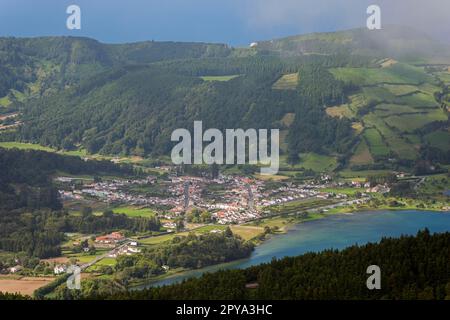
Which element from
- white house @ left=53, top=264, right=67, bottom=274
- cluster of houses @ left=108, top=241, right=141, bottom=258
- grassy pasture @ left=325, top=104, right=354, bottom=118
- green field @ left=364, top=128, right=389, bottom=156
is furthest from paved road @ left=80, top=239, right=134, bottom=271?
A: grassy pasture @ left=325, top=104, right=354, bottom=118

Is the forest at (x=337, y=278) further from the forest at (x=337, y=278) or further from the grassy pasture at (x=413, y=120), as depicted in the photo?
the grassy pasture at (x=413, y=120)

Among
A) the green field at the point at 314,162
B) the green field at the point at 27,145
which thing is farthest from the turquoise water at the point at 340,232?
the green field at the point at 27,145

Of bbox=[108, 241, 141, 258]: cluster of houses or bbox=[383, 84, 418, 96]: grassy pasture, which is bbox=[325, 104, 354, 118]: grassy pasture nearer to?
bbox=[383, 84, 418, 96]: grassy pasture

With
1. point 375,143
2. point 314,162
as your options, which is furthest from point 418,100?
point 314,162

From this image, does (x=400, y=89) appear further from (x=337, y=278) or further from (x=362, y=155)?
(x=337, y=278)
